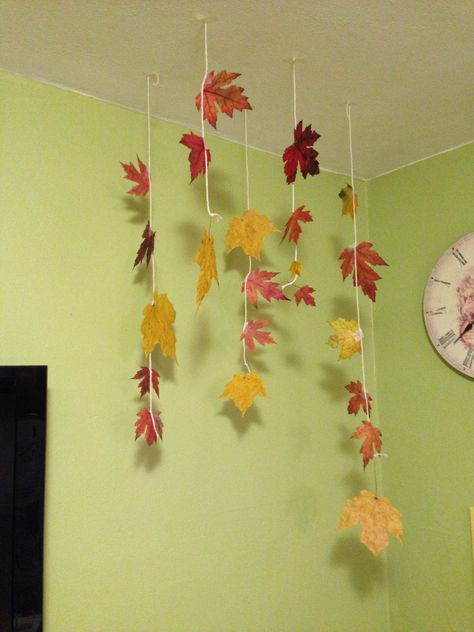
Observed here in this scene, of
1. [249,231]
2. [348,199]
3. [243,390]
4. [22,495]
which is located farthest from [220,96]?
[22,495]

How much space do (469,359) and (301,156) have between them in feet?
2.85

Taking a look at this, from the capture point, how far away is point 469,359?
1684mm

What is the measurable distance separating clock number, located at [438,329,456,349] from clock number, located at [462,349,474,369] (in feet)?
0.23

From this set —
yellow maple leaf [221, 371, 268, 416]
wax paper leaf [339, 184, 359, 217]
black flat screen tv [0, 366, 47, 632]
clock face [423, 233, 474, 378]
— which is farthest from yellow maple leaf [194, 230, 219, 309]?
clock face [423, 233, 474, 378]

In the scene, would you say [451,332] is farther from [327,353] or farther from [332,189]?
[332,189]

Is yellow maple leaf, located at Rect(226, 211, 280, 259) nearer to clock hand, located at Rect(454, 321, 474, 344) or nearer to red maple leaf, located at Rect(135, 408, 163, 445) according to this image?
red maple leaf, located at Rect(135, 408, 163, 445)

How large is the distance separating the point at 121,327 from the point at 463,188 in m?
1.14

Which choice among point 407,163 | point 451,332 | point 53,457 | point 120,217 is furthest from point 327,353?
point 53,457

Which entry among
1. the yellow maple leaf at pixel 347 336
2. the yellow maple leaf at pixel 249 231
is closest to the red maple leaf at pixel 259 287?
the yellow maple leaf at pixel 249 231

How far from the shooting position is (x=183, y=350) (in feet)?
4.99

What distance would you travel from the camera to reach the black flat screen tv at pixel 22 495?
3.73 ft

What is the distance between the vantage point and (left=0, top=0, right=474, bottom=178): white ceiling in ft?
3.69

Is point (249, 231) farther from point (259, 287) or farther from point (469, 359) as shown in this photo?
point (469, 359)

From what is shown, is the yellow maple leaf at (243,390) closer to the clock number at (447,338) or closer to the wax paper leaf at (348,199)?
the wax paper leaf at (348,199)
